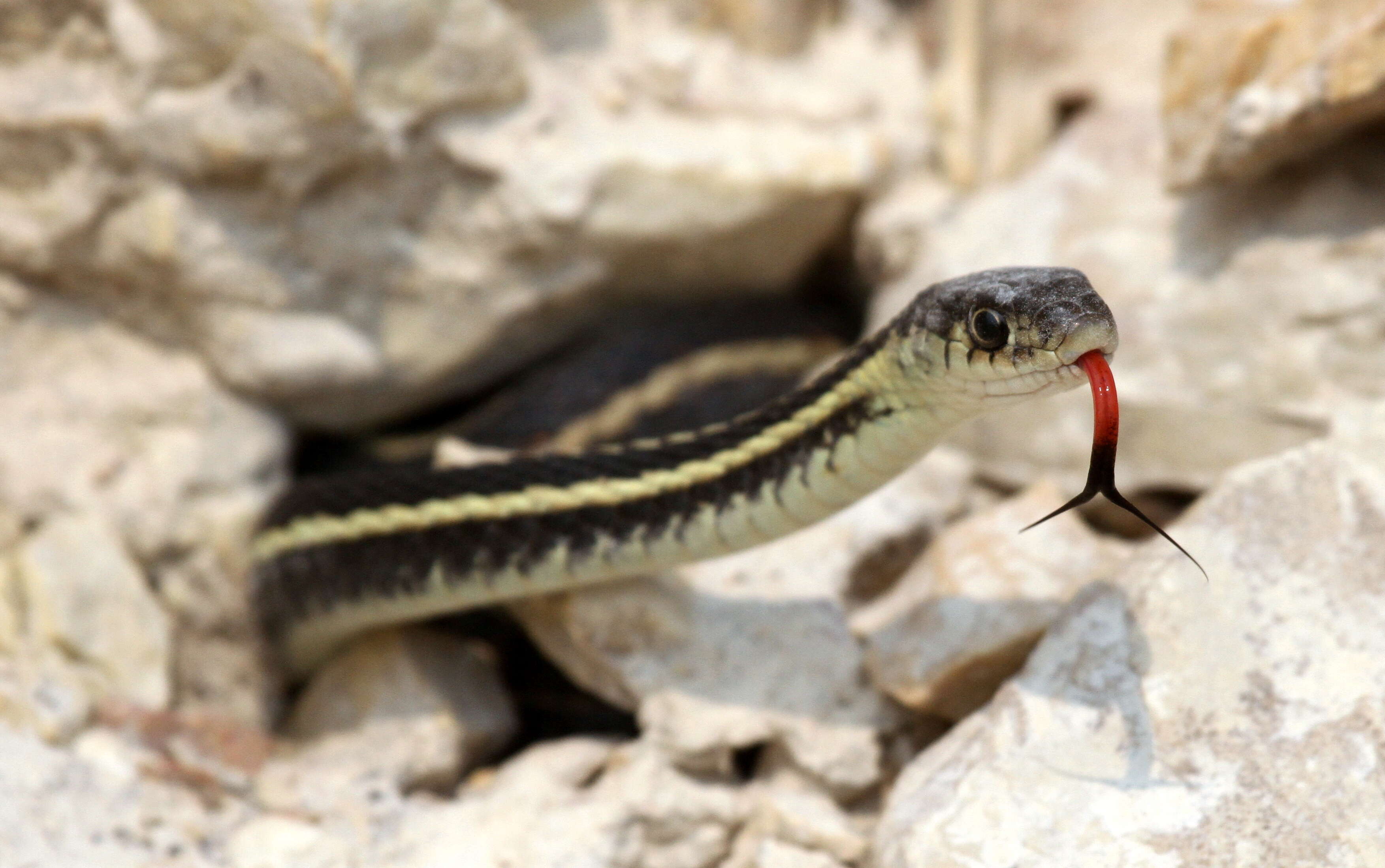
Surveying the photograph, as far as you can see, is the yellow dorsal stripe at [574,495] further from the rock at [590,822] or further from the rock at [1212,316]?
the rock at [1212,316]

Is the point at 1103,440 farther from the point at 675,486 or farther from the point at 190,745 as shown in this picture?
the point at 190,745

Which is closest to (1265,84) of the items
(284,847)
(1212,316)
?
(1212,316)

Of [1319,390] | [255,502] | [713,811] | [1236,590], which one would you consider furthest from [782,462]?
[255,502]

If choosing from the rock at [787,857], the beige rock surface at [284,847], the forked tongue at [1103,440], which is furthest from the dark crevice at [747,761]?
the forked tongue at [1103,440]

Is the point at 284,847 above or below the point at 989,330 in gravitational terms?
below

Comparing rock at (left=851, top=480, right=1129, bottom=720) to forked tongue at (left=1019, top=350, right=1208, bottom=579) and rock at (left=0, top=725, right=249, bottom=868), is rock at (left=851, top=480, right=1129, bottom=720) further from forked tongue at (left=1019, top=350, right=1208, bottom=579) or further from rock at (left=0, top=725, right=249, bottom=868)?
rock at (left=0, top=725, right=249, bottom=868)

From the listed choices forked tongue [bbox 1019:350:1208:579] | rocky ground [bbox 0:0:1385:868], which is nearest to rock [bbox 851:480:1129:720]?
rocky ground [bbox 0:0:1385:868]

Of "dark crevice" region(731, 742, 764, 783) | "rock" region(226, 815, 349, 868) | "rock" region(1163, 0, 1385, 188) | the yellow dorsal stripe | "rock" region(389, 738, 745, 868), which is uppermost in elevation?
"rock" region(1163, 0, 1385, 188)
